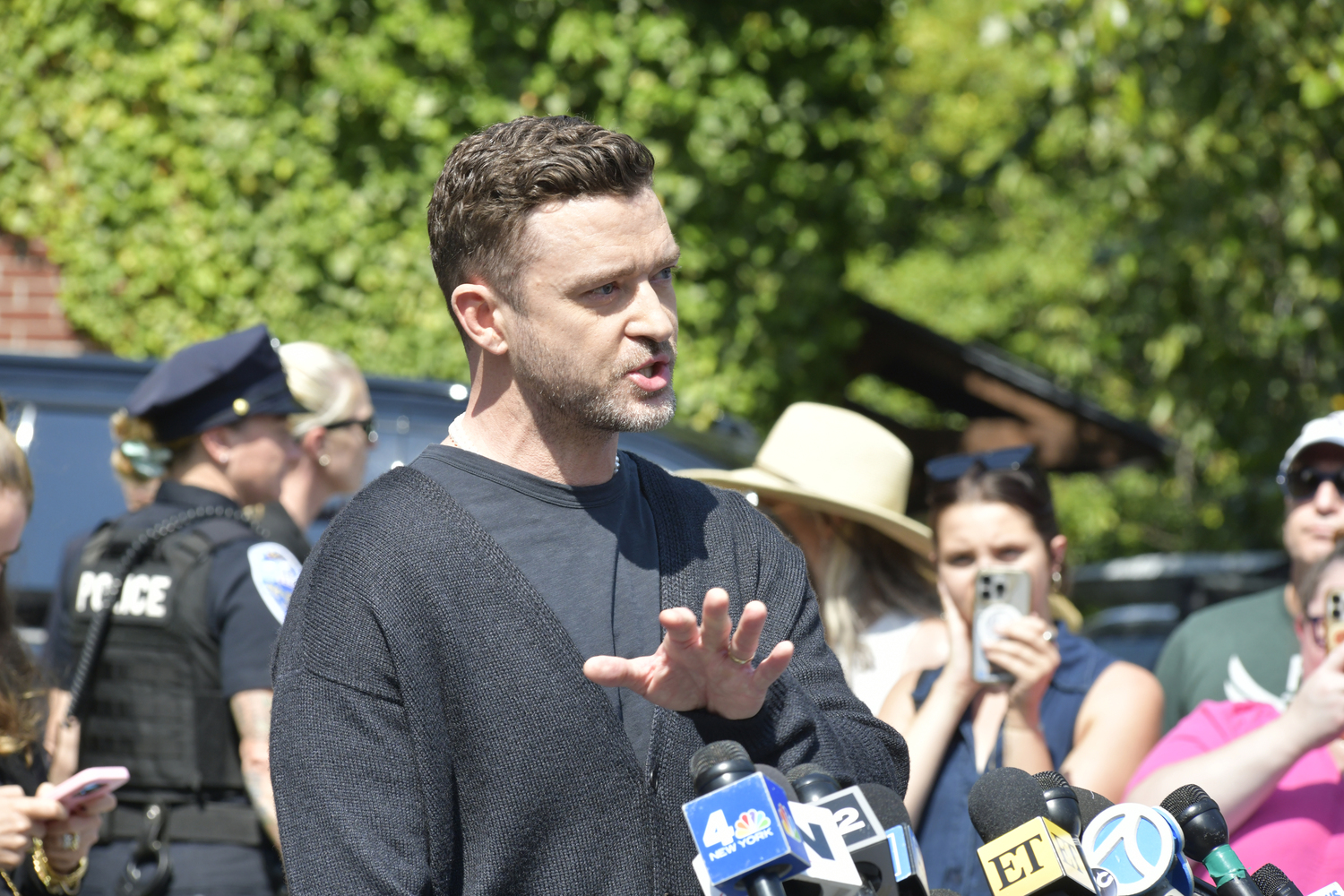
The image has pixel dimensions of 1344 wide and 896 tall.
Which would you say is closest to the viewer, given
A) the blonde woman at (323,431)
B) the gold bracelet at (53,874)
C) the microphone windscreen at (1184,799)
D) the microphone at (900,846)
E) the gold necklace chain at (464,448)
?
the microphone at (900,846)

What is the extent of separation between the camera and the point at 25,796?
2.63 metres

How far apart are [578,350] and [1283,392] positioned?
6.65 metres

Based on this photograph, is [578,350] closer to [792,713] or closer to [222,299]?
[792,713]

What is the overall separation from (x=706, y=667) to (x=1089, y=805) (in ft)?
1.80

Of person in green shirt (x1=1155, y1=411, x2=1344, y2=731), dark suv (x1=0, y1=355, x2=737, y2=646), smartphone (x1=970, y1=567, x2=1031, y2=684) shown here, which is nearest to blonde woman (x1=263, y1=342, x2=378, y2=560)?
dark suv (x1=0, y1=355, x2=737, y2=646)

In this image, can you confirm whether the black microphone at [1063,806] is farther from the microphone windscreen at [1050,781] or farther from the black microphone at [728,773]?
the black microphone at [728,773]

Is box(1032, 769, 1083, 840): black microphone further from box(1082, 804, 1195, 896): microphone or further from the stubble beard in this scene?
the stubble beard

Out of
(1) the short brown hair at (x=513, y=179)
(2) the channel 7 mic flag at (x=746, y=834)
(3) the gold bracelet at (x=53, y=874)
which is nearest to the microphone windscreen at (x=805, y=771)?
(2) the channel 7 mic flag at (x=746, y=834)

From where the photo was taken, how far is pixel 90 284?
7141mm

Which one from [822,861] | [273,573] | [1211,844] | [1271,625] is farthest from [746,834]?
[1271,625]

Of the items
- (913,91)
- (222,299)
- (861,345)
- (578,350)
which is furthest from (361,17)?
(913,91)

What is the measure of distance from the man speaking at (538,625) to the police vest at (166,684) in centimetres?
135

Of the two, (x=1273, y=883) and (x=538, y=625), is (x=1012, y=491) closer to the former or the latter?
(x=1273, y=883)

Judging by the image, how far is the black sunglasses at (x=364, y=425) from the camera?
3992 mm
